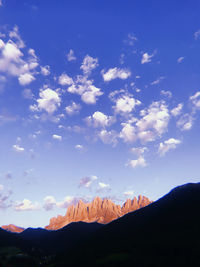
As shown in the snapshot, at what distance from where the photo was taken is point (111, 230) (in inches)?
7392

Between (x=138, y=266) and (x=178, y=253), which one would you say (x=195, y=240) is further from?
(x=138, y=266)

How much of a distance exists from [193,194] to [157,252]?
98.8 metres

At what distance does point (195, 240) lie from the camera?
104 metres

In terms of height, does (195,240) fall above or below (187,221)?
below

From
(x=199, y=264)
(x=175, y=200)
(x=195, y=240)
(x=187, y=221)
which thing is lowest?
(x=199, y=264)

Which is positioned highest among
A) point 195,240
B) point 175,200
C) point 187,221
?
point 175,200

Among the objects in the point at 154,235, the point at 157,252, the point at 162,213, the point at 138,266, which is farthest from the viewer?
the point at 162,213

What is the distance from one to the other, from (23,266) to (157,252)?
3780 inches

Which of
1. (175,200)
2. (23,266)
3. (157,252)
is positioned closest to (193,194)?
(175,200)

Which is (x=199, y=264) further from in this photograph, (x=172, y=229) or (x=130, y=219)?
(x=130, y=219)

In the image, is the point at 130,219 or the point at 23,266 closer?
the point at 23,266

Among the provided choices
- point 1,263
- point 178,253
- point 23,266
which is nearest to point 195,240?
point 178,253

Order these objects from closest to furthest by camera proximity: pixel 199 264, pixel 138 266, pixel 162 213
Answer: pixel 199 264, pixel 138 266, pixel 162 213

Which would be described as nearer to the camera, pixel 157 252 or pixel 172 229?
pixel 157 252
